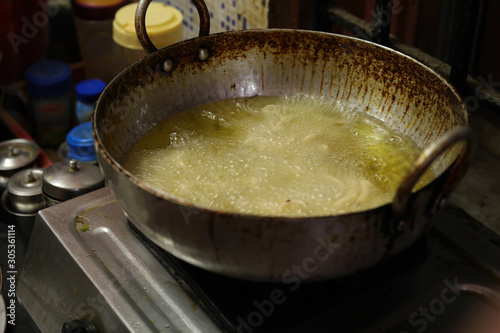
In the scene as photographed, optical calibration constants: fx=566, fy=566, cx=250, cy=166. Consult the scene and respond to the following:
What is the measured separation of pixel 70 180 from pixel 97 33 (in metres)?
1.29

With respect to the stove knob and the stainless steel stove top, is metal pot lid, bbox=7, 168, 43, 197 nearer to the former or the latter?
the stainless steel stove top

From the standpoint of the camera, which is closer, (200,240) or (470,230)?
(200,240)

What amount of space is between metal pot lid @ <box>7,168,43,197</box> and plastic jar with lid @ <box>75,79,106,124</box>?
21.4 inches

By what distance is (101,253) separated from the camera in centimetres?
138

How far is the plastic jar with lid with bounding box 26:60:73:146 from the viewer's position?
2633 mm

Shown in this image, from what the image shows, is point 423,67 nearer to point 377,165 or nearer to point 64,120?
point 377,165

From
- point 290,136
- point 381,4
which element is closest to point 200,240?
point 290,136

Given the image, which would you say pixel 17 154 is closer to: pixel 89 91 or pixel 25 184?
pixel 25 184

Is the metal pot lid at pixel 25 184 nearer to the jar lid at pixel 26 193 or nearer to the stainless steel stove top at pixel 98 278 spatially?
the jar lid at pixel 26 193

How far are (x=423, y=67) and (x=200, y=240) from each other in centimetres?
76

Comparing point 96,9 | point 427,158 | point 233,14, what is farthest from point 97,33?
point 427,158

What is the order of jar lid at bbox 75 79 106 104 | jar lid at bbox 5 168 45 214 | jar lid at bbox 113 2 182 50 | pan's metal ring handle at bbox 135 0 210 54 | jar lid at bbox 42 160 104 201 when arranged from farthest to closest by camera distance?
jar lid at bbox 75 79 106 104
jar lid at bbox 113 2 182 50
jar lid at bbox 5 168 45 214
jar lid at bbox 42 160 104 201
pan's metal ring handle at bbox 135 0 210 54

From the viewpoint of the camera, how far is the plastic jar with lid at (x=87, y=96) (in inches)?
101

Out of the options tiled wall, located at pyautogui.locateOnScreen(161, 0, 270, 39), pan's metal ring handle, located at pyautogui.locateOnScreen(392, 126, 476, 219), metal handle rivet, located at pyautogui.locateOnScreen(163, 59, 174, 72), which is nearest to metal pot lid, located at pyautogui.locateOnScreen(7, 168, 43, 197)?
metal handle rivet, located at pyautogui.locateOnScreen(163, 59, 174, 72)
